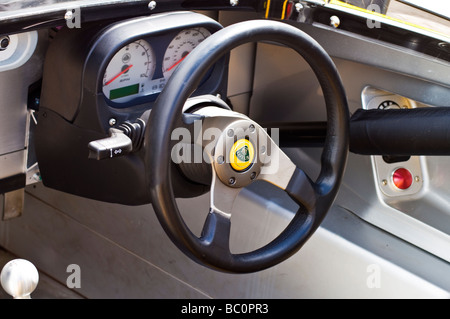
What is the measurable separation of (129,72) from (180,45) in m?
0.15

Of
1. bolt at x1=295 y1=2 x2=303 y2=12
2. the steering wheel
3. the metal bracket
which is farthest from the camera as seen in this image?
the metal bracket

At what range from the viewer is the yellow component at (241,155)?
1.43 meters

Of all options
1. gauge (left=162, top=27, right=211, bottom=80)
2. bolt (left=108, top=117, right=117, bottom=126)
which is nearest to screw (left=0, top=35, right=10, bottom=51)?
bolt (left=108, top=117, right=117, bottom=126)

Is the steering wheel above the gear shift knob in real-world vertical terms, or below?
above

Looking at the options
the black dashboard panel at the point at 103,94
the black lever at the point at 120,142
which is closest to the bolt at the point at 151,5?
the black dashboard panel at the point at 103,94

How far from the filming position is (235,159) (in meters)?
1.43

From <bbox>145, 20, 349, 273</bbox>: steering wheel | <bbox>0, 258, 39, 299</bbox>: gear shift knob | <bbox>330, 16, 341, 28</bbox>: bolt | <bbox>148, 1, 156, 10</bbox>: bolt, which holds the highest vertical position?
<bbox>148, 1, 156, 10</bbox>: bolt

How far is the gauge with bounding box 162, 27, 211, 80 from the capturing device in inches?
65.8

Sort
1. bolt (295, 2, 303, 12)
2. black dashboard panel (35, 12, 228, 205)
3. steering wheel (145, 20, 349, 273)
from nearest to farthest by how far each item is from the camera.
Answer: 1. steering wheel (145, 20, 349, 273)
2. black dashboard panel (35, 12, 228, 205)
3. bolt (295, 2, 303, 12)

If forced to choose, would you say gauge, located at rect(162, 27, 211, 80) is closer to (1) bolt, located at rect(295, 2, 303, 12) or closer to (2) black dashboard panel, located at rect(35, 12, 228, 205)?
(2) black dashboard panel, located at rect(35, 12, 228, 205)

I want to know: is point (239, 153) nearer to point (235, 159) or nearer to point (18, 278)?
point (235, 159)
